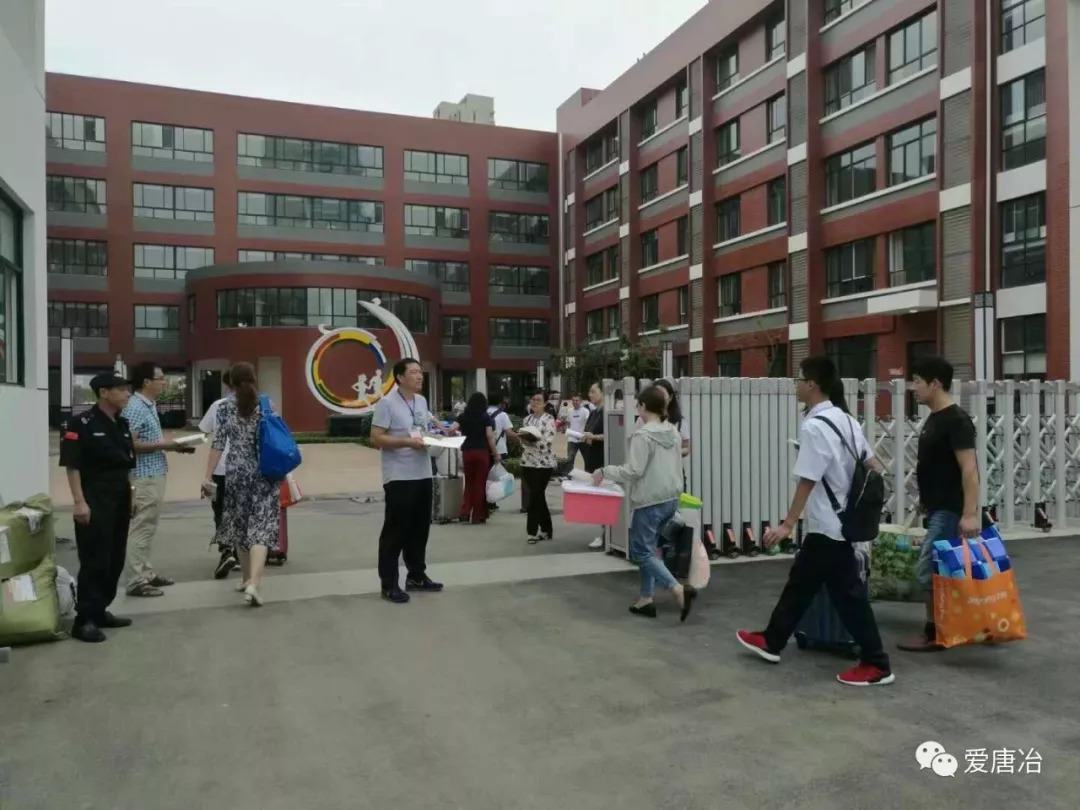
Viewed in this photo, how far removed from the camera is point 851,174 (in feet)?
97.3

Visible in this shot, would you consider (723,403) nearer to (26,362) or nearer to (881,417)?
(881,417)

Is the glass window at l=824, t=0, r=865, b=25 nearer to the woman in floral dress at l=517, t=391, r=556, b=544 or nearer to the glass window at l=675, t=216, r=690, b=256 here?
the glass window at l=675, t=216, r=690, b=256

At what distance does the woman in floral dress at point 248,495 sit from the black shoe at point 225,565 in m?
1.10

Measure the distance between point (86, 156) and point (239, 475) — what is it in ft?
148

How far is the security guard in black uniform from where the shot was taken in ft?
19.8

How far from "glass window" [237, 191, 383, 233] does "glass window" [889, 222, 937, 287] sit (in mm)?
30508

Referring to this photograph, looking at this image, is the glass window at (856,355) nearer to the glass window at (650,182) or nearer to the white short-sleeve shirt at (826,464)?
the glass window at (650,182)

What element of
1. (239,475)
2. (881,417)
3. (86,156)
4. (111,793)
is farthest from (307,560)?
(86,156)

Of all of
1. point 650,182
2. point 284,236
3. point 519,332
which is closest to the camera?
point 650,182

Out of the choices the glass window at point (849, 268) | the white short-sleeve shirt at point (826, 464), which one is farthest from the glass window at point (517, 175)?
the white short-sleeve shirt at point (826, 464)

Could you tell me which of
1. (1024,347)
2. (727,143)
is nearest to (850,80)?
(727,143)

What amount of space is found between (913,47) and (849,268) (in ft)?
22.6

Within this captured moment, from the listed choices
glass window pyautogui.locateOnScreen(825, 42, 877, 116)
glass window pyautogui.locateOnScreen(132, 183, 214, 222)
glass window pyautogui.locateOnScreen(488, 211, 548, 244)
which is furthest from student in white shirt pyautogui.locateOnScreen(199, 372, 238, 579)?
glass window pyautogui.locateOnScreen(488, 211, 548, 244)

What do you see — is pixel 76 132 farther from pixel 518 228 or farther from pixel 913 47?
pixel 913 47
